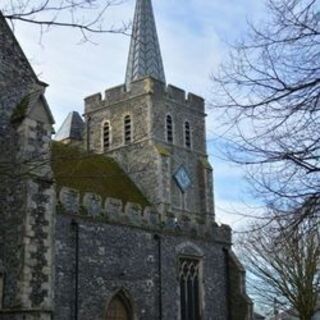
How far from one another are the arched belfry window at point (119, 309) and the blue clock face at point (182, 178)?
26.7 feet

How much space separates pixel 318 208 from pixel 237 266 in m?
19.1

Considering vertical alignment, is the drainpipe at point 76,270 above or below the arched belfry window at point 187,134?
below

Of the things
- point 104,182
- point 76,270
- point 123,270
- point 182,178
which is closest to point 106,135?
point 182,178

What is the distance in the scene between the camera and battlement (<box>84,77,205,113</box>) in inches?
1169

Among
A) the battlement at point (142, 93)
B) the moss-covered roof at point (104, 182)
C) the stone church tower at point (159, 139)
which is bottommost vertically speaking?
the moss-covered roof at point (104, 182)

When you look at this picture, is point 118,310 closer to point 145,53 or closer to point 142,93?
point 142,93

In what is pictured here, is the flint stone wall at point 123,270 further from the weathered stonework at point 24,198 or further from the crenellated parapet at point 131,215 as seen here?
the weathered stonework at point 24,198

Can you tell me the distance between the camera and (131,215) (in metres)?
22.7

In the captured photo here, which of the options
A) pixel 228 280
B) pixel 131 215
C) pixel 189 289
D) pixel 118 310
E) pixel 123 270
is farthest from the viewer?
pixel 228 280

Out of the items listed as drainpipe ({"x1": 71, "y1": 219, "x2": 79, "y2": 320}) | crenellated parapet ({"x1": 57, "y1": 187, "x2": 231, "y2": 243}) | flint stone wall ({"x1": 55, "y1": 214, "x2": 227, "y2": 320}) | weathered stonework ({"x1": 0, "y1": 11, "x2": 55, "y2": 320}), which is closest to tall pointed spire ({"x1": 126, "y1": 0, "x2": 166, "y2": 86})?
crenellated parapet ({"x1": 57, "y1": 187, "x2": 231, "y2": 243})

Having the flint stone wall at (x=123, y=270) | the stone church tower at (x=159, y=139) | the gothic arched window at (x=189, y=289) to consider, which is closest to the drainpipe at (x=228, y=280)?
the flint stone wall at (x=123, y=270)

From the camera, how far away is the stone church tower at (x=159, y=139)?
28.1 metres

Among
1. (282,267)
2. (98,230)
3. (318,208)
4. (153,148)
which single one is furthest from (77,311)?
(318,208)

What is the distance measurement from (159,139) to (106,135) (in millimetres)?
3154
